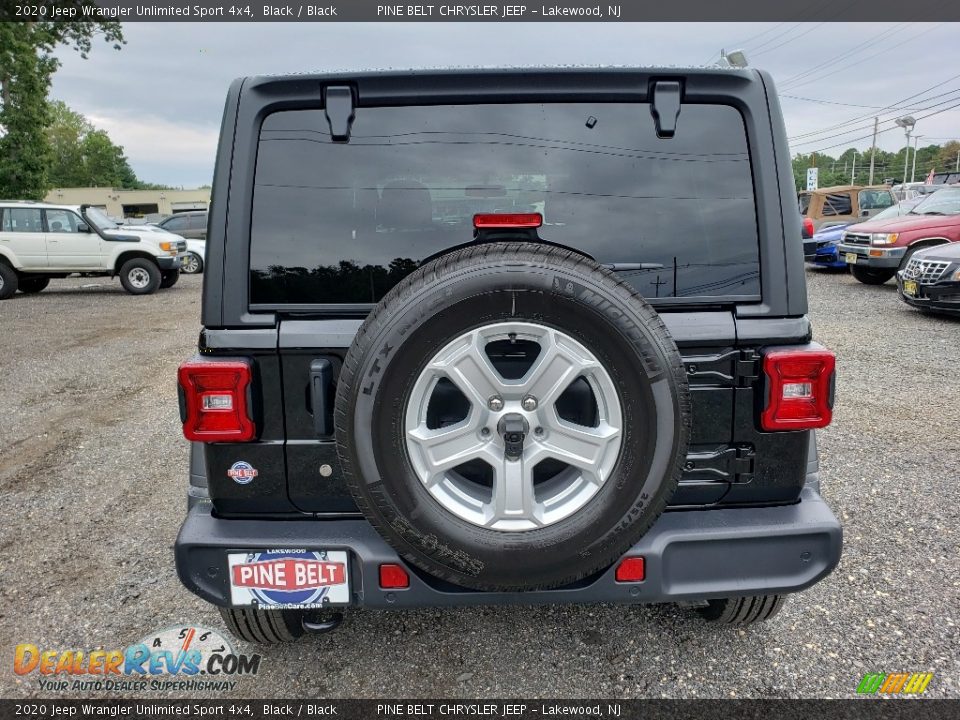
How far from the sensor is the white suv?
523 inches

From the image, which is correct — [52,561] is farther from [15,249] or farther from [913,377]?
[15,249]

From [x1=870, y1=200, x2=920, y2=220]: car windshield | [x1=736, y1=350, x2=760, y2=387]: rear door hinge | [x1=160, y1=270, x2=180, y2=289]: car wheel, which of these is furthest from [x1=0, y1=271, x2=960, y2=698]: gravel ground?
[x1=160, y1=270, x2=180, y2=289]: car wheel

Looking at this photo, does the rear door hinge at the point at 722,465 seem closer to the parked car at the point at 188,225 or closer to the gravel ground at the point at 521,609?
the gravel ground at the point at 521,609

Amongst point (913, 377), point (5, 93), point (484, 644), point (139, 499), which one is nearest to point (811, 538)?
point (484, 644)

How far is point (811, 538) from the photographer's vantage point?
6.57 ft

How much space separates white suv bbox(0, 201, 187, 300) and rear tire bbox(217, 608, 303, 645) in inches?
521

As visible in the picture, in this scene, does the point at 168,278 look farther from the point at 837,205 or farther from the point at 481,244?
the point at 837,205

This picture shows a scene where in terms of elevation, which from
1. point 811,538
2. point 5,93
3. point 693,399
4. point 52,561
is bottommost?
point 52,561

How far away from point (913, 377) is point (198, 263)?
16619 mm

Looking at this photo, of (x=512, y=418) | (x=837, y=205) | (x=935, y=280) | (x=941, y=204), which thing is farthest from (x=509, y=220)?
(x=837, y=205)

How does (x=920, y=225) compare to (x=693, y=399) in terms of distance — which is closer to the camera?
(x=693, y=399)

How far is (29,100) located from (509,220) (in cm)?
2786

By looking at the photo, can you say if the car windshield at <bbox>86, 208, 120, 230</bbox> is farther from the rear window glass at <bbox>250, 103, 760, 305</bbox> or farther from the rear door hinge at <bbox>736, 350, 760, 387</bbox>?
the rear door hinge at <bbox>736, 350, 760, 387</bbox>

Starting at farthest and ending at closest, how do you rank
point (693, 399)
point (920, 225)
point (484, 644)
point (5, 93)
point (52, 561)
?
point (5, 93) → point (920, 225) → point (52, 561) → point (484, 644) → point (693, 399)
